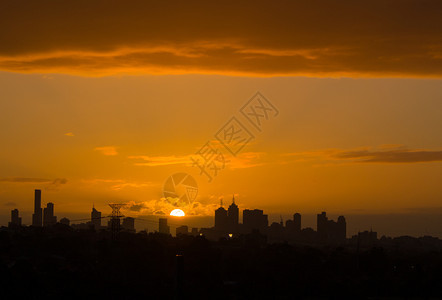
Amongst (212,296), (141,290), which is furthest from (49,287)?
(212,296)

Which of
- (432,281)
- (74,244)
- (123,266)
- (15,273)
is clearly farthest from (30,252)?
(432,281)

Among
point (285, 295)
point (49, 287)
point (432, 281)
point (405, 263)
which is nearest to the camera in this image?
point (49, 287)

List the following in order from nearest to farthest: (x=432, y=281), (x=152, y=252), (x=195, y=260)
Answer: (x=432, y=281) < (x=195, y=260) < (x=152, y=252)

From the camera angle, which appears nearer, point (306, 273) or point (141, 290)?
point (141, 290)

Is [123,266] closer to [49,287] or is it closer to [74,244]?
[49,287]

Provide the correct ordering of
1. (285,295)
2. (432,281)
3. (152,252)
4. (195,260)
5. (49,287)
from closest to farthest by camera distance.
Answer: (49,287)
(285,295)
(432,281)
(195,260)
(152,252)

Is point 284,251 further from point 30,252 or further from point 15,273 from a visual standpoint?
point 15,273
